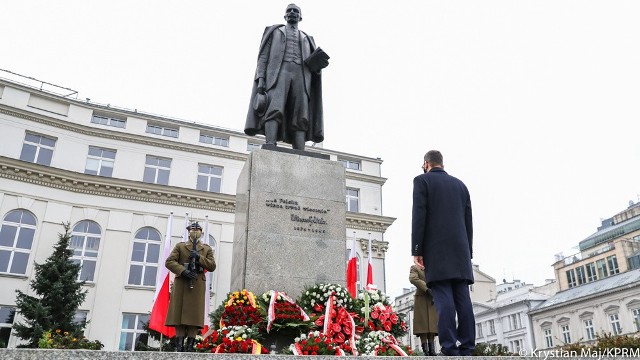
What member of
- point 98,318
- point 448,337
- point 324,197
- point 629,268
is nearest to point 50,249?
point 98,318

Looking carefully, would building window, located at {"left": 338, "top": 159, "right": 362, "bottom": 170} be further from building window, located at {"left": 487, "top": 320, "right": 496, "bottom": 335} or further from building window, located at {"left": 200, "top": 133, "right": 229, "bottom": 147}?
building window, located at {"left": 487, "top": 320, "right": 496, "bottom": 335}

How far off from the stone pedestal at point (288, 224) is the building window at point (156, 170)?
24.0 meters

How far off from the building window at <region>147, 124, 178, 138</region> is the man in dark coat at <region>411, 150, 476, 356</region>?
2992 centimetres

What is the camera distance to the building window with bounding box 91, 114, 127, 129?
31.5 m

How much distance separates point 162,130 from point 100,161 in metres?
4.43

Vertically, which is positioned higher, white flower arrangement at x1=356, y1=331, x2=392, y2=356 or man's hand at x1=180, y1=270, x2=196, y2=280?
man's hand at x1=180, y1=270, x2=196, y2=280

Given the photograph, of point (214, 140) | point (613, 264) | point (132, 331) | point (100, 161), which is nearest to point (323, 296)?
point (132, 331)

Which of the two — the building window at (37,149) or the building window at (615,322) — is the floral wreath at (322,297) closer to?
the building window at (37,149)

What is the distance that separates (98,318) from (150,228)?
565cm

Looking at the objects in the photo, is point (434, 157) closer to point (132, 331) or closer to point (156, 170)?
point (132, 331)

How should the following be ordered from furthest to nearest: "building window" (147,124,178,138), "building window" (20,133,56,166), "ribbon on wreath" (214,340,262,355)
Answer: "building window" (147,124,178,138) < "building window" (20,133,56,166) < "ribbon on wreath" (214,340,262,355)

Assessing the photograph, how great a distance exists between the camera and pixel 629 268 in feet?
175

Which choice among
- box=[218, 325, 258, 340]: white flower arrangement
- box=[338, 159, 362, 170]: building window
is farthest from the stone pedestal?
box=[338, 159, 362, 170]: building window

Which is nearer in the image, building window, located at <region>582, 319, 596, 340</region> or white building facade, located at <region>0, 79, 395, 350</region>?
white building facade, located at <region>0, 79, 395, 350</region>
